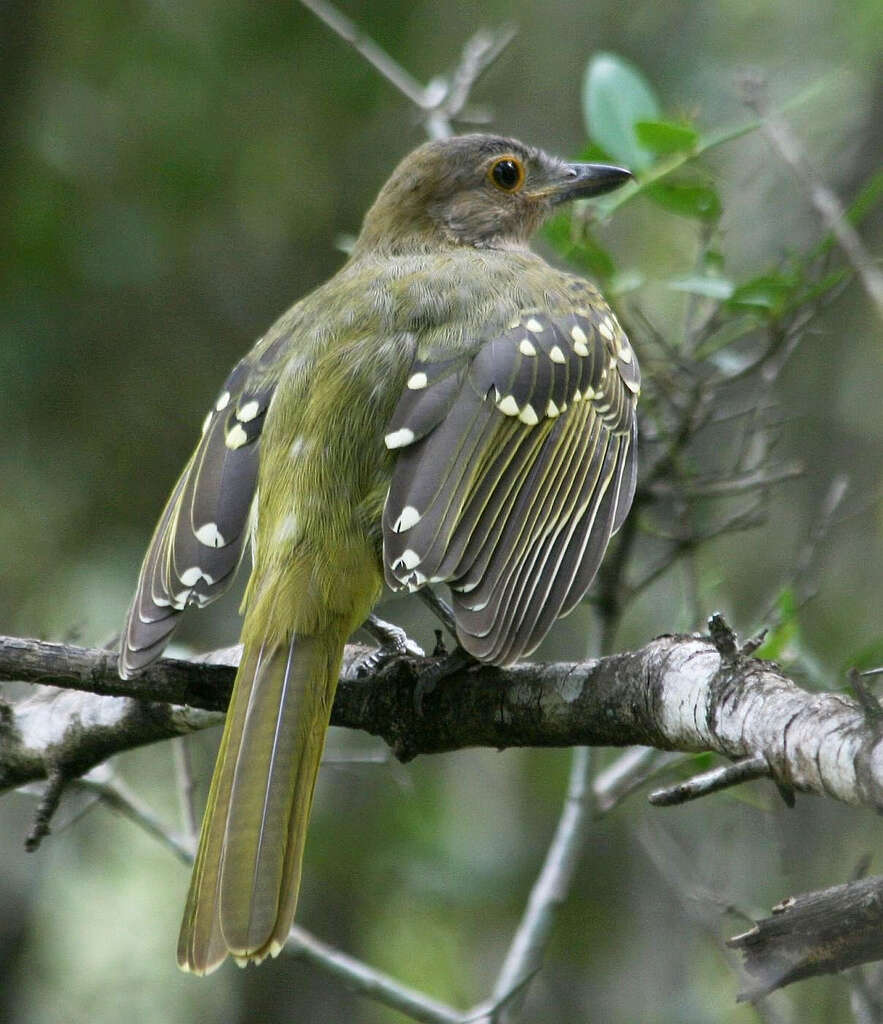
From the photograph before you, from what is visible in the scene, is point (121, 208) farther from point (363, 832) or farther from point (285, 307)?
→ point (363, 832)

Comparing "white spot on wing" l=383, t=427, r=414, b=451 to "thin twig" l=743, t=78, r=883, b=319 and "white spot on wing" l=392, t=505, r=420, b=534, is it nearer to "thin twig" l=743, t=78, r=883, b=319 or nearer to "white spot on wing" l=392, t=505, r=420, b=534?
"white spot on wing" l=392, t=505, r=420, b=534

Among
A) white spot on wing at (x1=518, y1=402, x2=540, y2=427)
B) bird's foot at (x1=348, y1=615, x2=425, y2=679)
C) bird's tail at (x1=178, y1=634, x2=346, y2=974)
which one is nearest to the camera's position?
bird's tail at (x1=178, y1=634, x2=346, y2=974)

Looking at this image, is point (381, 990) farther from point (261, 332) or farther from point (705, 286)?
point (261, 332)

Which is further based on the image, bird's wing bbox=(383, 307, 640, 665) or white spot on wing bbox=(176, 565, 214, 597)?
white spot on wing bbox=(176, 565, 214, 597)

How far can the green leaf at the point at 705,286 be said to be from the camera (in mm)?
3688

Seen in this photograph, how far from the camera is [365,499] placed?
11.0 ft

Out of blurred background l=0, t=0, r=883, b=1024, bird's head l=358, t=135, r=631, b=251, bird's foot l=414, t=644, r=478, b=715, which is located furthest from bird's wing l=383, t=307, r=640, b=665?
blurred background l=0, t=0, r=883, b=1024

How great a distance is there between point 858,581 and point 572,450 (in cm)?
290

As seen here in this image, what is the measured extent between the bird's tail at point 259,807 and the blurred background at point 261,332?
8.37 feet

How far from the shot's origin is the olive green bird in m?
2.88

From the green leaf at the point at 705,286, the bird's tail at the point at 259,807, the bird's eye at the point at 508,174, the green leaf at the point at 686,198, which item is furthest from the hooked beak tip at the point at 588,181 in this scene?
the bird's tail at the point at 259,807

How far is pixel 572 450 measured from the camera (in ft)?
12.0

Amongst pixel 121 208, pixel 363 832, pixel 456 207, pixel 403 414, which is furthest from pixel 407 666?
pixel 121 208

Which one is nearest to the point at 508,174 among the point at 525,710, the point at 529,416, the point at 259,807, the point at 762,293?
the point at 762,293
